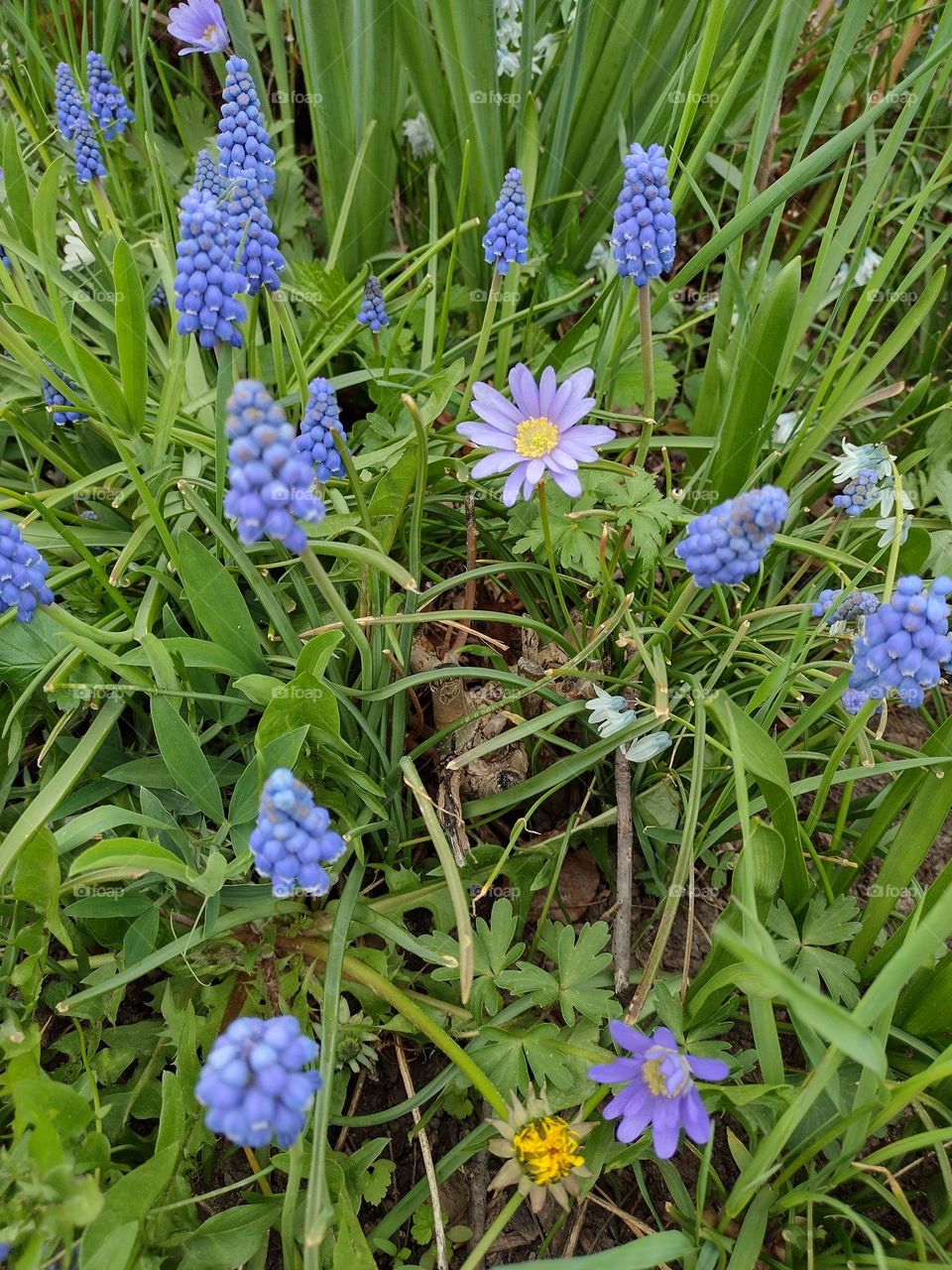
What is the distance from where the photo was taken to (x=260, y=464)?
1322 millimetres

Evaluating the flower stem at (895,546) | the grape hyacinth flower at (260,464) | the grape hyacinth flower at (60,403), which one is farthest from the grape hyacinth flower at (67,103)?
the flower stem at (895,546)

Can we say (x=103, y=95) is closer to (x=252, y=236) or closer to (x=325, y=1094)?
(x=252, y=236)

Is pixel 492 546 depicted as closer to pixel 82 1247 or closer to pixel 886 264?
pixel 886 264

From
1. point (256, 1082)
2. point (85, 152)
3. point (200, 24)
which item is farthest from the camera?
point (200, 24)

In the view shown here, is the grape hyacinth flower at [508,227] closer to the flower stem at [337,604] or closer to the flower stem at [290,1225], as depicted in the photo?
the flower stem at [337,604]

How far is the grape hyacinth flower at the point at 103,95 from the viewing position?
2.91 metres

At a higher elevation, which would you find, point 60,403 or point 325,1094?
point 60,403

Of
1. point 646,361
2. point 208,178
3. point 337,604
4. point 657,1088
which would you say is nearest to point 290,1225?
point 657,1088

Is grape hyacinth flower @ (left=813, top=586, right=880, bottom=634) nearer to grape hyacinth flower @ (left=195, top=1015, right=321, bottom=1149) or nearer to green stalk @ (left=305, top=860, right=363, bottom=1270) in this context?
green stalk @ (left=305, top=860, right=363, bottom=1270)

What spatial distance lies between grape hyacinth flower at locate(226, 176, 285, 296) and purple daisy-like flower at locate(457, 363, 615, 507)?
0.59 m

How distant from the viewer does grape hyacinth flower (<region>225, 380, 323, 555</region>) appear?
1.32 metres

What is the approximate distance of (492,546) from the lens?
8.96 ft

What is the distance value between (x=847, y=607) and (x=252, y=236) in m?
1.59

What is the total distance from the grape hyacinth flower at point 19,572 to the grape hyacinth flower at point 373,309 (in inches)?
53.3
